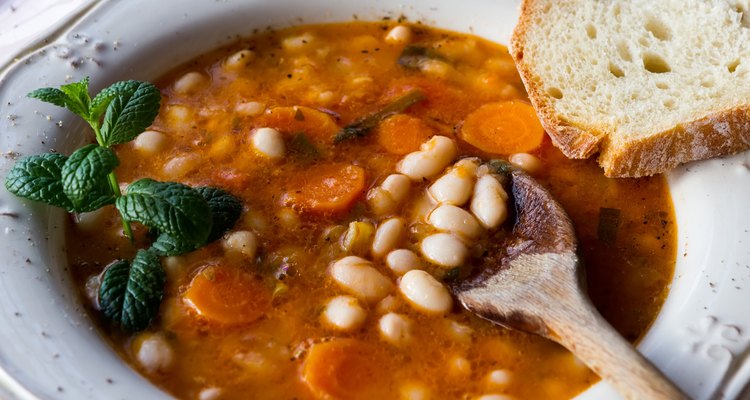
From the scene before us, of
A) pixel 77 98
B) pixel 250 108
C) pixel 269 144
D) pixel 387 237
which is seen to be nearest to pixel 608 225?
pixel 387 237

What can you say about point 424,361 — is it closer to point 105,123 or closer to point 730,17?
point 105,123

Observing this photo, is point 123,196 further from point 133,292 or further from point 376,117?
point 376,117

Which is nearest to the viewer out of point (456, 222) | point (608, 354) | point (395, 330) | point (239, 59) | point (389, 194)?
point (608, 354)

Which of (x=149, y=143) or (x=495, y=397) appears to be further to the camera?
(x=149, y=143)

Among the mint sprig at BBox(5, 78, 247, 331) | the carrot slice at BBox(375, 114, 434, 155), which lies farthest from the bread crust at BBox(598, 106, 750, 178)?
the mint sprig at BBox(5, 78, 247, 331)

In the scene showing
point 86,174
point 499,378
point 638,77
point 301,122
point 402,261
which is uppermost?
point 86,174

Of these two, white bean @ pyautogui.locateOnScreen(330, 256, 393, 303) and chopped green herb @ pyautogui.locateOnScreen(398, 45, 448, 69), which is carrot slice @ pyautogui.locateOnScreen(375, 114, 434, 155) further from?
white bean @ pyautogui.locateOnScreen(330, 256, 393, 303)
